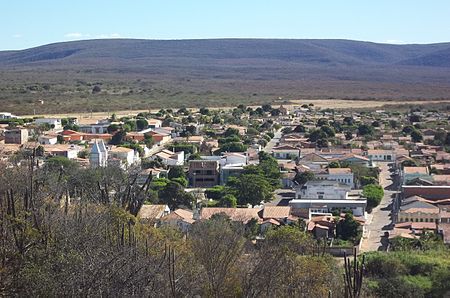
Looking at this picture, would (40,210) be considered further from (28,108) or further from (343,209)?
(28,108)

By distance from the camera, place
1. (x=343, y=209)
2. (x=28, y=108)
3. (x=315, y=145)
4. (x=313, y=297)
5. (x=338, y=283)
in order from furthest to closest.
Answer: (x=28, y=108), (x=315, y=145), (x=343, y=209), (x=338, y=283), (x=313, y=297)

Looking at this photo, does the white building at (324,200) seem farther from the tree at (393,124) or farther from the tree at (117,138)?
the tree at (393,124)

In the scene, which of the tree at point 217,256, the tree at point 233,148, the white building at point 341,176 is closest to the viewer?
the tree at point 217,256

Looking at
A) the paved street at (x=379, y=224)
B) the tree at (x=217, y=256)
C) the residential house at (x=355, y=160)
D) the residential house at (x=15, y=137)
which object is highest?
the tree at (x=217, y=256)

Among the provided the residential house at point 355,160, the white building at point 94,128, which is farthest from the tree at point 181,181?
the white building at point 94,128

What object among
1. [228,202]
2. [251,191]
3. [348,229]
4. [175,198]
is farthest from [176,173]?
[348,229]

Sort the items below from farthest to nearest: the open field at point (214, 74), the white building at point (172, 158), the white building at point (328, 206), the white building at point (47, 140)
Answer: the open field at point (214, 74)
the white building at point (47, 140)
the white building at point (172, 158)
the white building at point (328, 206)

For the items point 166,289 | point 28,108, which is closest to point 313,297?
point 166,289
